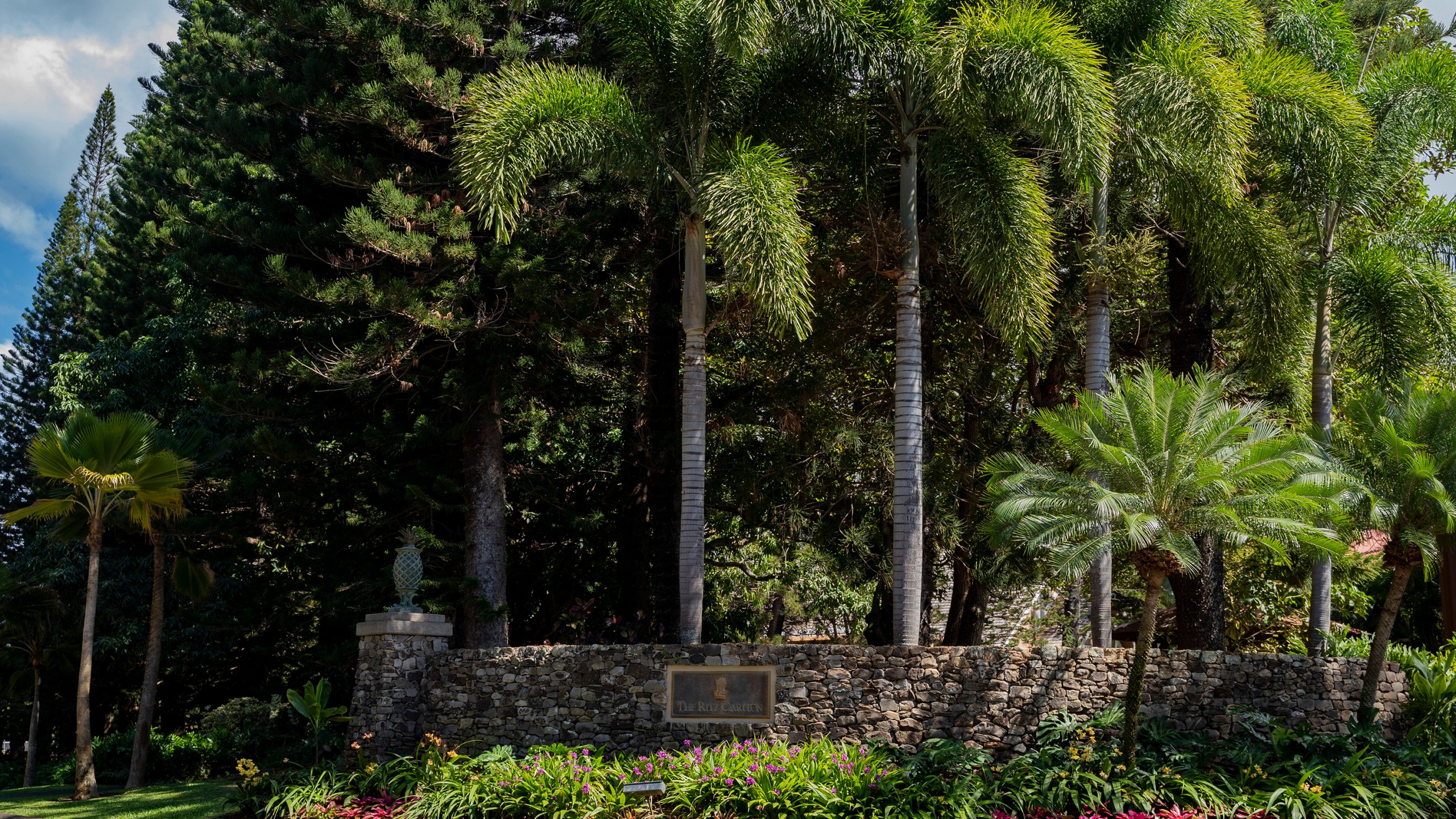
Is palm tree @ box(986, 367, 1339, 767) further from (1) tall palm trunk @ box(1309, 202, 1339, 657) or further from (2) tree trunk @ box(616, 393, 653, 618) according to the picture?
(2) tree trunk @ box(616, 393, 653, 618)

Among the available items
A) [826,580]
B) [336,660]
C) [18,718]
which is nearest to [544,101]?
[336,660]

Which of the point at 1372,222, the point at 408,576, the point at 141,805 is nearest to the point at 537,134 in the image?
the point at 408,576

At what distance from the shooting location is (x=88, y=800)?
13680 millimetres

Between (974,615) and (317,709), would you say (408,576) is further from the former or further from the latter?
(974,615)

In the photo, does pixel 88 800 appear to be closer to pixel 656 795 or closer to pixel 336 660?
pixel 336 660

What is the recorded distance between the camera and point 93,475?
551 inches

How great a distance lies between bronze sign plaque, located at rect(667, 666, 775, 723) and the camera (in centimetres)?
1080

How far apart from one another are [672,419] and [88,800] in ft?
29.6

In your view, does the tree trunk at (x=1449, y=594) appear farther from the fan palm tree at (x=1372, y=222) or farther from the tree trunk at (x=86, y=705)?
the tree trunk at (x=86, y=705)

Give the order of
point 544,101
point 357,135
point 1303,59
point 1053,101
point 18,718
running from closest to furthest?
1. point 1053,101
2. point 544,101
3. point 1303,59
4. point 357,135
5. point 18,718

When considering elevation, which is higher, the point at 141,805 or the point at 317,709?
the point at 317,709

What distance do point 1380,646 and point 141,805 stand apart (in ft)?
44.9

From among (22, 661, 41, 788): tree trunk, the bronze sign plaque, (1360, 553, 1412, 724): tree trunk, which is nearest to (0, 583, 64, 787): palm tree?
(22, 661, 41, 788): tree trunk

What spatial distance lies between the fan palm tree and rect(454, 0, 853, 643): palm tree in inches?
231
